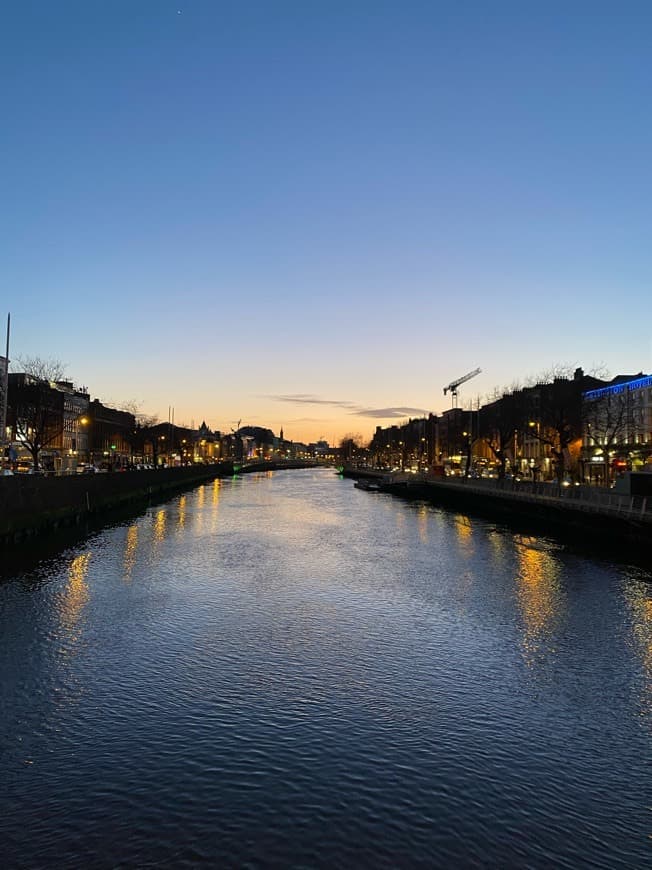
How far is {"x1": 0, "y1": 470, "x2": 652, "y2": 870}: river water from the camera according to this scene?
430 inches

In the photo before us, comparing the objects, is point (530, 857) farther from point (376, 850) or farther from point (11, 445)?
point (11, 445)

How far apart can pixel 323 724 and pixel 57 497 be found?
43330 mm

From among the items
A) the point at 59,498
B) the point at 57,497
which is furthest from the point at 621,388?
the point at 57,497

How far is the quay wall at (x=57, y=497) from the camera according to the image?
42250 millimetres

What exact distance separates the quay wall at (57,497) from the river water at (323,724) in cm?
1143

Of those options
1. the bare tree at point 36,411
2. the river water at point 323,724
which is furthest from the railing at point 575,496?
the bare tree at point 36,411

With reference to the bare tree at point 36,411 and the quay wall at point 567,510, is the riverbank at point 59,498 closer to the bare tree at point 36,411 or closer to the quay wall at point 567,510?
the bare tree at point 36,411

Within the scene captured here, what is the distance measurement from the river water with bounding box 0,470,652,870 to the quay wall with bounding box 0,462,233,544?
1143 centimetres

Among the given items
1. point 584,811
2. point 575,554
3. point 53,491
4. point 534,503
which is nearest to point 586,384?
→ point 534,503

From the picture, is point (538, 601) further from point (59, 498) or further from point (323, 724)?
point (59, 498)

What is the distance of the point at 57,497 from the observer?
52875mm

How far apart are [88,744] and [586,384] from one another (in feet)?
344

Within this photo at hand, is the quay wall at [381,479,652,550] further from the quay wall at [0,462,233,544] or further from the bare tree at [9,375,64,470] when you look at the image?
the bare tree at [9,375,64,470]

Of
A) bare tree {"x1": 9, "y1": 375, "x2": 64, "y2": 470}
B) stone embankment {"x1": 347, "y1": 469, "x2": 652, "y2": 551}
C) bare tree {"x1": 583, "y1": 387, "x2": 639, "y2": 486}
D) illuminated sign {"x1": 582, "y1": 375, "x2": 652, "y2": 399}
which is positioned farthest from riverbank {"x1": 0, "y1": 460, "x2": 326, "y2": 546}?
illuminated sign {"x1": 582, "y1": 375, "x2": 652, "y2": 399}
